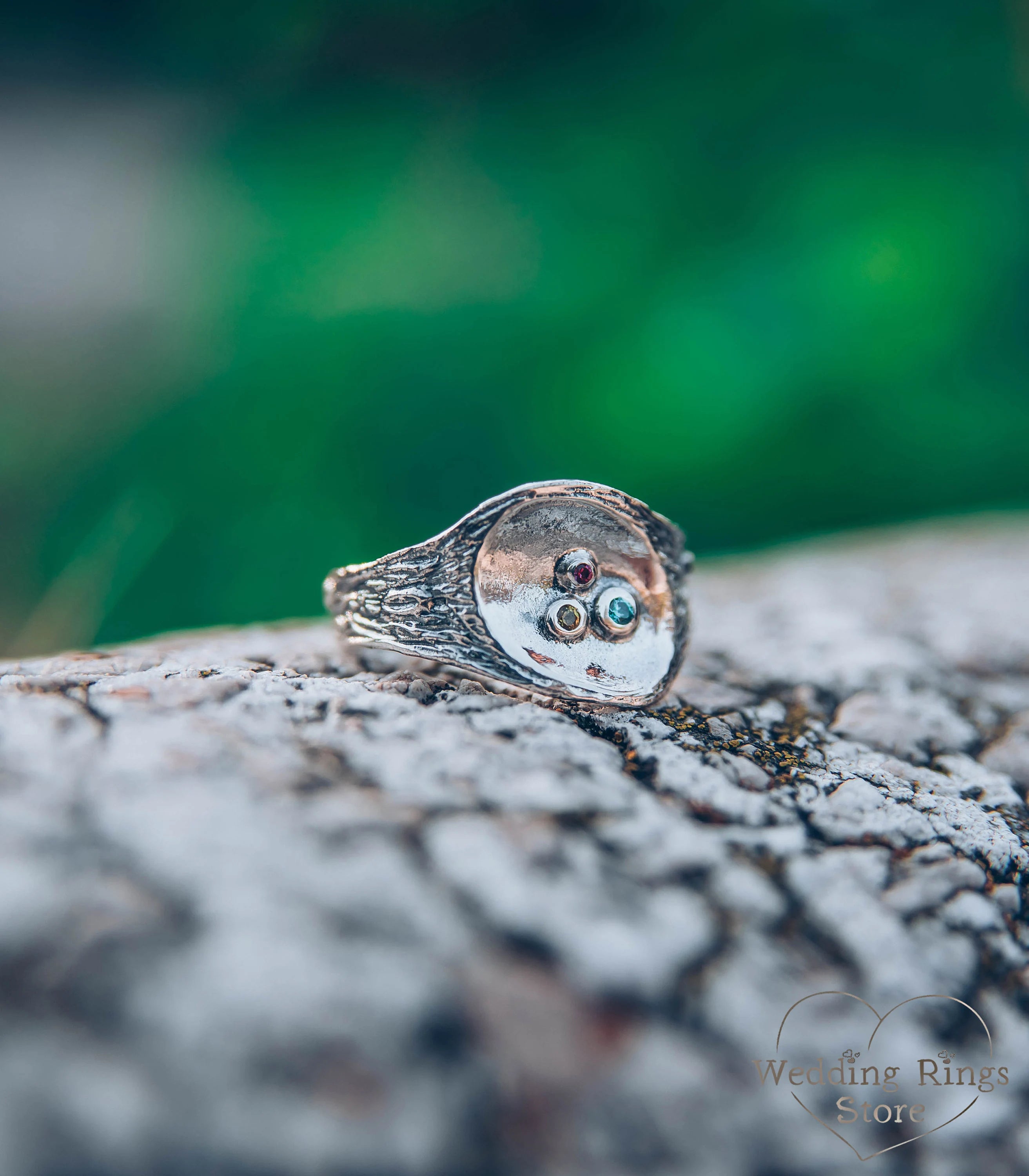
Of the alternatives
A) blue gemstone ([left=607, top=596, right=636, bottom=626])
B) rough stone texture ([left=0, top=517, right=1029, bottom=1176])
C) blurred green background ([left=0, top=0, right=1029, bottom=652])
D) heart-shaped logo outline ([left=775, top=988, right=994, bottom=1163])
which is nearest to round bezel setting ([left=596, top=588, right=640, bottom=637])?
blue gemstone ([left=607, top=596, right=636, bottom=626])

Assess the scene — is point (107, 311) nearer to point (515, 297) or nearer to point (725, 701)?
point (515, 297)

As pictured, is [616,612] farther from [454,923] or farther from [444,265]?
[444,265]

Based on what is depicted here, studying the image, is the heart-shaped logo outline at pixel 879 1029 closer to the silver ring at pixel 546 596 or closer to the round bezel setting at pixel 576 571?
the silver ring at pixel 546 596

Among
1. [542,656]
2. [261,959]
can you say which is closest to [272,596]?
[542,656]

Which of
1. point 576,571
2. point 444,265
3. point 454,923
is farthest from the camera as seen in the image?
point 444,265

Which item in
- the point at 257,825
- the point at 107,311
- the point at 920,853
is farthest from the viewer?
the point at 107,311

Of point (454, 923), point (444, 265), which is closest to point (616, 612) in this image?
point (454, 923)

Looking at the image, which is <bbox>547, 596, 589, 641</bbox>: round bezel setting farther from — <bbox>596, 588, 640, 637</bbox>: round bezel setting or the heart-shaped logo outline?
the heart-shaped logo outline

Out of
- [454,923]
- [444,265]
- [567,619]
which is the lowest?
[454,923]
